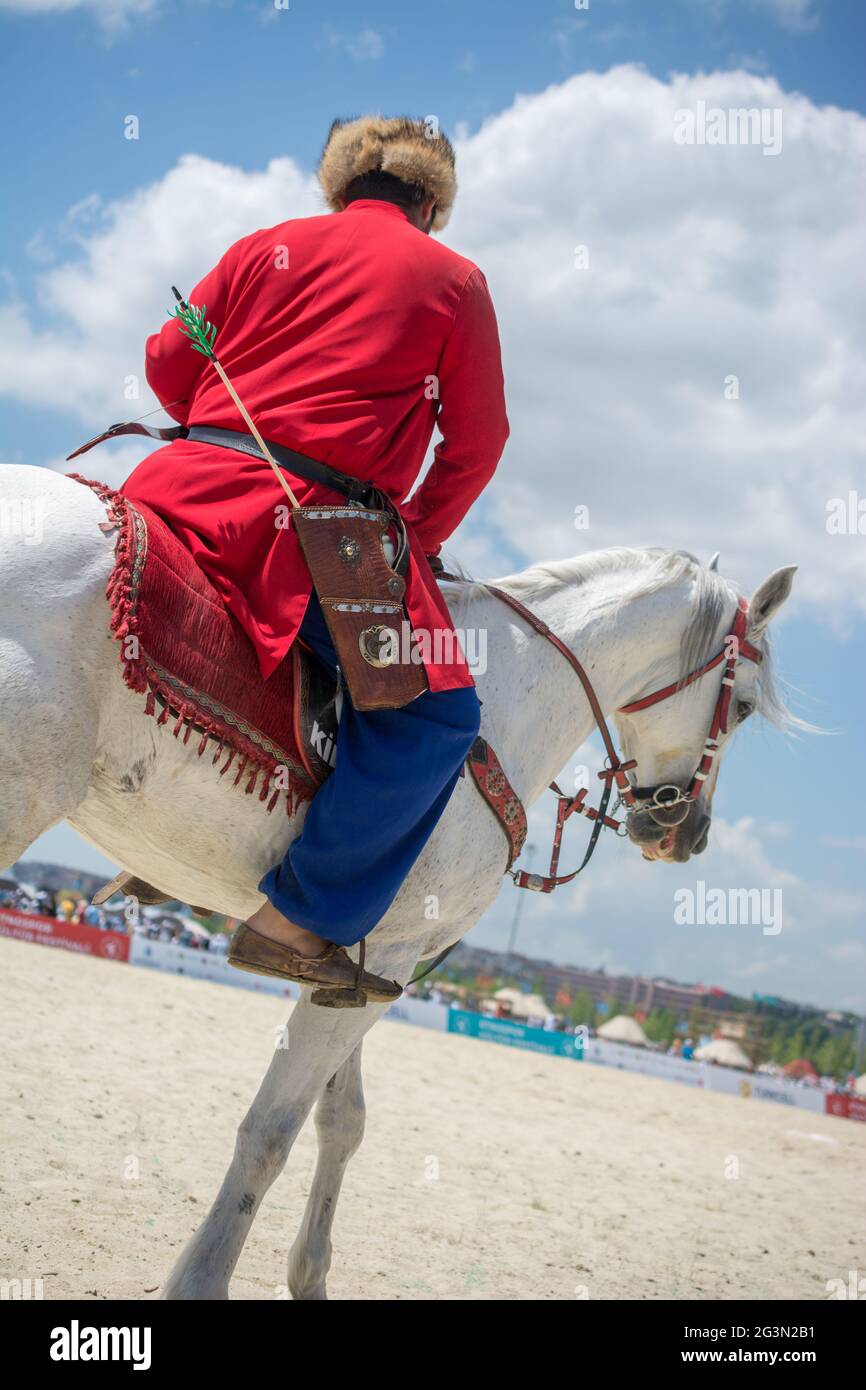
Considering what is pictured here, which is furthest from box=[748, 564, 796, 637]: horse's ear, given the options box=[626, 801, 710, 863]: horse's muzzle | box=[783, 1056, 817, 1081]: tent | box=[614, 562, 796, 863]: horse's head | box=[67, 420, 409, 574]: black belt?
box=[783, 1056, 817, 1081]: tent

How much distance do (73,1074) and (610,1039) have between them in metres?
27.9

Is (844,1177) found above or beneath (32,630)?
beneath

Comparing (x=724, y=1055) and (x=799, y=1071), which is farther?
(x=799, y=1071)

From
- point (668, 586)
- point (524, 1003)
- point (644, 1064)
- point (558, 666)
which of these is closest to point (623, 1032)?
point (524, 1003)

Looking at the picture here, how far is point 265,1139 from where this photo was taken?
11.0 ft

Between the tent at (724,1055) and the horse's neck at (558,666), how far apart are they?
29.2 meters

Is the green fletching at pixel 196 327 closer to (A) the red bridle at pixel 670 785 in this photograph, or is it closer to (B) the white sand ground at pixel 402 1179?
(A) the red bridle at pixel 670 785

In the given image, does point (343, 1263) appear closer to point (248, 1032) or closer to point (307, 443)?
point (307, 443)

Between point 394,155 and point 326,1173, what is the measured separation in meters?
3.66

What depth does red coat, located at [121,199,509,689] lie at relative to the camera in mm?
3102

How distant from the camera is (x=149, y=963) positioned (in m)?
23.8

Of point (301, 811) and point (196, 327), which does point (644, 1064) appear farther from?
point (196, 327)
